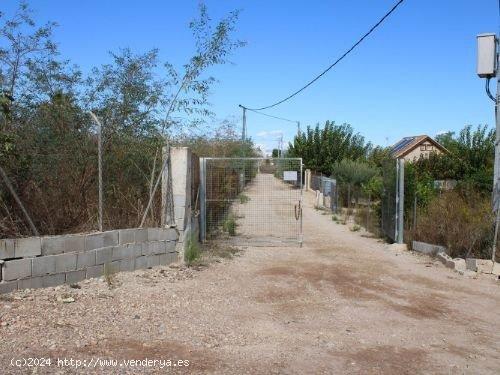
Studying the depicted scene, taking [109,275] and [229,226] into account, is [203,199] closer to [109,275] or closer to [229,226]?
[229,226]

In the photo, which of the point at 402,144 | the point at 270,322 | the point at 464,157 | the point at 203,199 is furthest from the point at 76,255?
the point at 402,144

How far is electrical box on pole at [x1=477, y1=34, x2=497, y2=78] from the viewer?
1100 centimetres

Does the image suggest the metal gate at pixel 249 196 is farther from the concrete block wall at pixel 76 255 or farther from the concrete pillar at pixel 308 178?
the concrete pillar at pixel 308 178

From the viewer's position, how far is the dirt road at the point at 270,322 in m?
4.99

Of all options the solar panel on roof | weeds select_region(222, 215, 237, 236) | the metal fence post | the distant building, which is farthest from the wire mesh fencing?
the solar panel on roof

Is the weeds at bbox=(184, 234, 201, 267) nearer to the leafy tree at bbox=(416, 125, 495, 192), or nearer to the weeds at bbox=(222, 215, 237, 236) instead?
the weeds at bbox=(222, 215, 237, 236)

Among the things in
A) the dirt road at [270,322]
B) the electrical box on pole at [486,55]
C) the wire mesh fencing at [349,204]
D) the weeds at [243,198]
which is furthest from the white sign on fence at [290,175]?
the electrical box on pole at [486,55]

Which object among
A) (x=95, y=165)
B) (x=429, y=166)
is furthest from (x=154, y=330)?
(x=429, y=166)

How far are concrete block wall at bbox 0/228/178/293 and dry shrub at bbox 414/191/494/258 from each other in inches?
234

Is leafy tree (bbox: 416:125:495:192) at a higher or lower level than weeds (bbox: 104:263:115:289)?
higher

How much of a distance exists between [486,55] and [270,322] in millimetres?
8038

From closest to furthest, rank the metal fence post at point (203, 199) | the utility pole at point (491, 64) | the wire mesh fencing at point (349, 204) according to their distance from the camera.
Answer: the utility pole at point (491, 64), the metal fence post at point (203, 199), the wire mesh fencing at point (349, 204)

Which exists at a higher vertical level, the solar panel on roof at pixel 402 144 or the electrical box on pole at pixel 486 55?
the solar panel on roof at pixel 402 144

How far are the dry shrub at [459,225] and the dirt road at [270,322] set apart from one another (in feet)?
4.20
